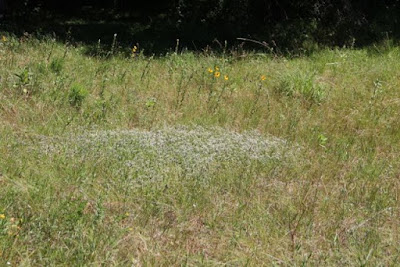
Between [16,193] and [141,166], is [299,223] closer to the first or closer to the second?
[141,166]

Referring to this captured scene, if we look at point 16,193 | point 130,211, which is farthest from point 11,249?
point 130,211

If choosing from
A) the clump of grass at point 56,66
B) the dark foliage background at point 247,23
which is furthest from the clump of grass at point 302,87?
the clump of grass at point 56,66

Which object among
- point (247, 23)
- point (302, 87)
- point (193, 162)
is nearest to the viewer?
point (193, 162)

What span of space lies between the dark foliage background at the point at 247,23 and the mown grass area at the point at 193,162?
1596mm

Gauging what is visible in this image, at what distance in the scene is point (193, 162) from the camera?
165 inches

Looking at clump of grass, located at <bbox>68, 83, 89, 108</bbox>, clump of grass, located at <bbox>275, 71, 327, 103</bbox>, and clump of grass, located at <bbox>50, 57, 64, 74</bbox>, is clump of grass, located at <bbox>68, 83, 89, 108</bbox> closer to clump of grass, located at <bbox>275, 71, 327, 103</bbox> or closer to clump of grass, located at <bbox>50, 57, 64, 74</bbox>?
clump of grass, located at <bbox>50, 57, 64, 74</bbox>

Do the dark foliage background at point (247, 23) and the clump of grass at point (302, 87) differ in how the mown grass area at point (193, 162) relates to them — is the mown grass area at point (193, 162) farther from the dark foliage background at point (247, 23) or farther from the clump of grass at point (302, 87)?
the dark foliage background at point (247, 23)

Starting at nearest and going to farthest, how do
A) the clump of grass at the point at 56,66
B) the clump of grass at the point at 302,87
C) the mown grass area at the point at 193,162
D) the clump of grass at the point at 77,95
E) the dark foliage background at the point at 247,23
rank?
the mown grass area at the point at 193,162, the clump of grass at the point at 77,95, the clump of grass at the point at 302,87, the clump of grass at the point at 56,66, the dark foliage background at the point at 247,23

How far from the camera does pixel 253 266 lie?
3111mm

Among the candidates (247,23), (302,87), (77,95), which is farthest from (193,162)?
(247,23)

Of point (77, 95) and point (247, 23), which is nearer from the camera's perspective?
point (77, 95)

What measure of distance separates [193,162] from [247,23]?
493cm

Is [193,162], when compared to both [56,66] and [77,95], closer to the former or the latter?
[77,95]

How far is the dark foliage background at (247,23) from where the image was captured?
27.0ft
